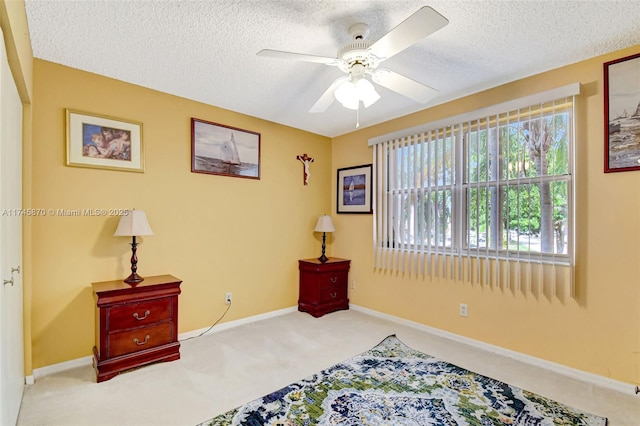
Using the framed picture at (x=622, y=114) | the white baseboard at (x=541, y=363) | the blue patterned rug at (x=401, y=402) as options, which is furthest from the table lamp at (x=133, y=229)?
the framed picture at (x=622, y=114)

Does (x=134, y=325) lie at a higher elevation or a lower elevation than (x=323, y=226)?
lower

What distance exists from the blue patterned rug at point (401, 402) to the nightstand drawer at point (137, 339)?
102 centimetres

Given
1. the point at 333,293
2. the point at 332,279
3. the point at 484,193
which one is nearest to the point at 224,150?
the point at 332,279

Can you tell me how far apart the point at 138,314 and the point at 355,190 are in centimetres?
284

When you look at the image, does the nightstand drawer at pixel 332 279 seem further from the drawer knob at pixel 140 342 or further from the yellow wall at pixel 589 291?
the drawer knob at pixel 140 342

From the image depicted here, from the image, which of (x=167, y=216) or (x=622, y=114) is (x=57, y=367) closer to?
(x=167, y=216)

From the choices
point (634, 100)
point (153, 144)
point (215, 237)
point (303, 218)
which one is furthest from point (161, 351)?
point (634, 100)

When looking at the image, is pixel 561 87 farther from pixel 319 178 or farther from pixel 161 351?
pixel 161 351

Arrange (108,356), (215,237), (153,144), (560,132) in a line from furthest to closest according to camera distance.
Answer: (215,237) < (153,144) < (560,132) < (108,356)

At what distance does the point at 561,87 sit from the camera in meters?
2.42

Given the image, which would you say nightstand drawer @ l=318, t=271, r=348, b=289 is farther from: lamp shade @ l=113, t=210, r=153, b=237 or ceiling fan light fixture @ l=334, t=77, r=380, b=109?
ceiling fan light fixture @ l=334, t=77, r=380, b=109

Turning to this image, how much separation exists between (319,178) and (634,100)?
3191mm

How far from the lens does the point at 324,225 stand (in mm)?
4062

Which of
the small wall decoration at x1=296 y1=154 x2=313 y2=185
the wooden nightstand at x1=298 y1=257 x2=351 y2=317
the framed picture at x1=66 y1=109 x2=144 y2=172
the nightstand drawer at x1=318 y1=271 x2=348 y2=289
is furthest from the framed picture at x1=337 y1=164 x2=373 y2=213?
the framed picture at x1=66 y1=109 x2=144 y2=172
